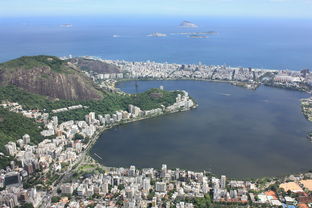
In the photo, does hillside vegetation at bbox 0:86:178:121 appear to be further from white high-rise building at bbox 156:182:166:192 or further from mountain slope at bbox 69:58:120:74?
mountain slope at bbox 69:58:120:74

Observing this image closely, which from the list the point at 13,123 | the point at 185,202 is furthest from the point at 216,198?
the point at 13,123

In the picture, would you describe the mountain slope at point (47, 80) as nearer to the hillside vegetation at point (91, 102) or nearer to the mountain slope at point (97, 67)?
the hillside vegetation at point (91, 102)

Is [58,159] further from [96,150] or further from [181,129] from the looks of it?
[181,129]

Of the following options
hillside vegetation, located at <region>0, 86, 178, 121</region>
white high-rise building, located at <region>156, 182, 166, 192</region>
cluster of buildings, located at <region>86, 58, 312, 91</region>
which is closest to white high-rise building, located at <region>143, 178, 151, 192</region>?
white high-rise building, located at <region>156, 182, 166, 192</region>

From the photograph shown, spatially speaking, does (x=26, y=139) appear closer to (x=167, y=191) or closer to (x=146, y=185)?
(x=146, y=185)

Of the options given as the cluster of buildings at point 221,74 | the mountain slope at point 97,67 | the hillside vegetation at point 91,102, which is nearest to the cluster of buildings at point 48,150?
the hillside vegetation at point 91,102

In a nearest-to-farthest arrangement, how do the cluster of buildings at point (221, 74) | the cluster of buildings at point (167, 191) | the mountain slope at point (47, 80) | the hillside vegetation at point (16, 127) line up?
the cluster of buildings at point (167, 191), the hillside vegetation at point (16, 127), the mountain slope at point (47, 80), the cluster of buildings at point (221, 74)
